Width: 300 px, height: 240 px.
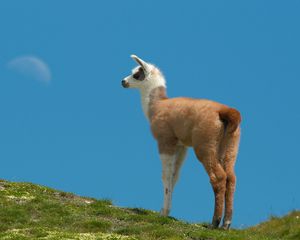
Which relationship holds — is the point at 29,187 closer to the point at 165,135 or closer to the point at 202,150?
the point at 165,135

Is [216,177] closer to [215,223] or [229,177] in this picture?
[229,177]

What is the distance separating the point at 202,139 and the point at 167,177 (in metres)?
2.48

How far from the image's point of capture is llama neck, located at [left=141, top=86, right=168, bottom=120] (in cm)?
2698

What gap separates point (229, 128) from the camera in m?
23.5

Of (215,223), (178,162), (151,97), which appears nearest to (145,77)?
(151,97)

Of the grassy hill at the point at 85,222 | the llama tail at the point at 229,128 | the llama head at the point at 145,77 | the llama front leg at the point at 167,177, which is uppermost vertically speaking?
the llama head at the point at 145,77

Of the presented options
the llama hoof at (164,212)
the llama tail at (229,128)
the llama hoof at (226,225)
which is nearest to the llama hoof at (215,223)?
the llama hoof at (226,225)

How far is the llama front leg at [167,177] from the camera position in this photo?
82.0 feet

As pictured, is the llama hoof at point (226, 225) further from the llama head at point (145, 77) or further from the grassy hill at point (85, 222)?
the llama head at point (145, 77)

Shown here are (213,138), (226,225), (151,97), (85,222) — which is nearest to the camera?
(85,222)

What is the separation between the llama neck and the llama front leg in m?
2.56

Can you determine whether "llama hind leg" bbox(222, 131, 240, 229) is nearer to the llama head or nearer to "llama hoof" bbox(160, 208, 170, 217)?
"llama hoof" bbox(160, 208, 170, 217)

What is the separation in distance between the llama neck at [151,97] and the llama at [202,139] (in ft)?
1.22

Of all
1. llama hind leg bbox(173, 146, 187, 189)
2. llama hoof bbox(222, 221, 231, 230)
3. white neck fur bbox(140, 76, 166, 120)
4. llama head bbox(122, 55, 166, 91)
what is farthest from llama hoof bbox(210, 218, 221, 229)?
llama head bbox(122, 55, 166, 91)
